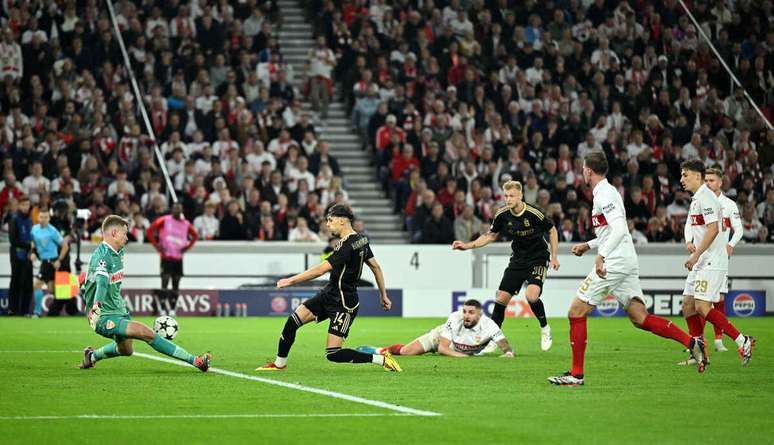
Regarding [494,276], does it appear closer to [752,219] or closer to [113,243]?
[752,219]

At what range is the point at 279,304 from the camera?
28.1 m

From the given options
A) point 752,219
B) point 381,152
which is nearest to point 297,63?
point 381,152

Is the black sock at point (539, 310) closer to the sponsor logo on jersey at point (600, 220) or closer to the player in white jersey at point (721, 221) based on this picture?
the player in white jersey at point (721, 221)

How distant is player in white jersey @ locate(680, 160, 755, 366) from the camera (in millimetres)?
14414

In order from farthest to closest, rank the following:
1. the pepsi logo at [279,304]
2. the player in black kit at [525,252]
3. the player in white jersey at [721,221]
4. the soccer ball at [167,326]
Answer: the pepsi logo at [279,304] → the player in black kit at [525,252] → the soccer ball at [167,326] → the player in white jersey at [721,221]

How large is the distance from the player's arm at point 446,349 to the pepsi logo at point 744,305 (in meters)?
14.9

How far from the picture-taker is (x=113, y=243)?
13.5 meters

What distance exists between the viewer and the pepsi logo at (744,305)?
29.6 metres

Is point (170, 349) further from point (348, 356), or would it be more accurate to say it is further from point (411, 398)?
point (411, 398)

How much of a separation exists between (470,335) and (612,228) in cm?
468

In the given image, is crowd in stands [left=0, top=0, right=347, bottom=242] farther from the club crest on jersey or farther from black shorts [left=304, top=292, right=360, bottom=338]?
black shorts [left=304, top=292, right=360, bottom=338]

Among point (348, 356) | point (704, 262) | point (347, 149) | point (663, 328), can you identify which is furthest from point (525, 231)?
point (347, 149)

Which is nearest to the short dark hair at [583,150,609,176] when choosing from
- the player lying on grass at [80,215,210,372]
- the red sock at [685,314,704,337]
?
the red sock at [685,314,704,337]

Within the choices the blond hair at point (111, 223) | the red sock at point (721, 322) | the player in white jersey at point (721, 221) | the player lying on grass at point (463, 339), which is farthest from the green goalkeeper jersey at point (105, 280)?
the red sock at point (721, 322)
